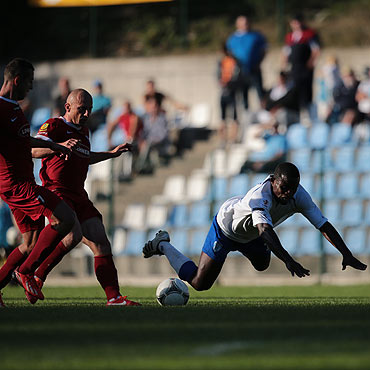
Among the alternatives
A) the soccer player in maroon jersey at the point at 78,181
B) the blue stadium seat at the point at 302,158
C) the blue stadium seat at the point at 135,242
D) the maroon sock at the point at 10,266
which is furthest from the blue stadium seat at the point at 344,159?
the maroon sock at the point at 10,266

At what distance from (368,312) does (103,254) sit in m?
2.90

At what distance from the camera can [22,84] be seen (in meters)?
9.35

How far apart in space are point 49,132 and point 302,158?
9.35 meters

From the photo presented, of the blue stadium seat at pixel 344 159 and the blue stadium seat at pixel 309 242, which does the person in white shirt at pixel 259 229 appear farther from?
the blue stadium seat at pixel 344 159

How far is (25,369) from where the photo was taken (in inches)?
207

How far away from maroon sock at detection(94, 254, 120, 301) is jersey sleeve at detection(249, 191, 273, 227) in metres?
1.61

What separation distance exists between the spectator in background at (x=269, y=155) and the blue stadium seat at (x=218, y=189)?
594 millimetres

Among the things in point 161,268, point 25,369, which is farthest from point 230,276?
point 25,369

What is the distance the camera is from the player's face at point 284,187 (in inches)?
368

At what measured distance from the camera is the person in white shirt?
9.30 meters

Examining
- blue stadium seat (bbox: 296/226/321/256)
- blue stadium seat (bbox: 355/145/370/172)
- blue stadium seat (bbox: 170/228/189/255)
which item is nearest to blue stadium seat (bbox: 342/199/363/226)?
blue stadium seat (bbox: 296/226/321/256)

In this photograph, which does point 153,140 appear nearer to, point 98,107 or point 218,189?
point 98,107

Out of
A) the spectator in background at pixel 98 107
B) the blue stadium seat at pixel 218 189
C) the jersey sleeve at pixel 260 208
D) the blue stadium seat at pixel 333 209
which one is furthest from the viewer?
the spectator in background at pixel 98 107

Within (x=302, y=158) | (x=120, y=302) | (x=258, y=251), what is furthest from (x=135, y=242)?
(x=120, y=302)
